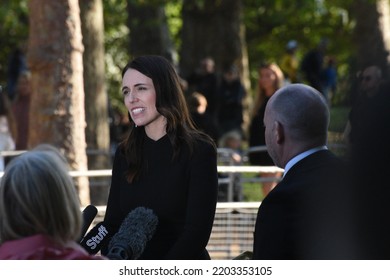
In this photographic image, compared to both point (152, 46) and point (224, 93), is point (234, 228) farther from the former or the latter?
point (152, 46)

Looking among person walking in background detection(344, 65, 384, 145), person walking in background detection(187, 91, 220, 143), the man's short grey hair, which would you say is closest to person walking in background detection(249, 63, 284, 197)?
person walking in background detection(187, 91, 220, 143)

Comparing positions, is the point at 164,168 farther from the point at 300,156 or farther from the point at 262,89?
the point at 262,89

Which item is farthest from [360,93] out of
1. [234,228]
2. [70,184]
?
[234,228]

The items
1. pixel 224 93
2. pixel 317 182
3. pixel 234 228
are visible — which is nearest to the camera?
pixel 317 182

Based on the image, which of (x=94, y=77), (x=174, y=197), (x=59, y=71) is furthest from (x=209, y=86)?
(x=174, y=197)

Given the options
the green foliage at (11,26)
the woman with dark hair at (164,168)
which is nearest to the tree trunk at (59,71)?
the woman with dark hair at (164,168)

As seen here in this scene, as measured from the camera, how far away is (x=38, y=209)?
3418 millimetres

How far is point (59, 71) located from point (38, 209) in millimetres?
6247

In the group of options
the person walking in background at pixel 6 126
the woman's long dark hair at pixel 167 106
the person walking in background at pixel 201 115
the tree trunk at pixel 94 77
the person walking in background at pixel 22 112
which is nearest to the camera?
the woman's long dark hair at pixel 167 106

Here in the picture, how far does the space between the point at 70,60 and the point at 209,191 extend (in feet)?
16.4

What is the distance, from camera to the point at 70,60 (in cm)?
955

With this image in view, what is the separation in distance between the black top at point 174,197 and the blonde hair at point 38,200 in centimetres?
126

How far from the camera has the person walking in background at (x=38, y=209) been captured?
3.42m

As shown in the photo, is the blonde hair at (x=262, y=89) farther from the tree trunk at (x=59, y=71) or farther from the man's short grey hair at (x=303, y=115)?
the man's short grey hair at (x=303, y=115)
